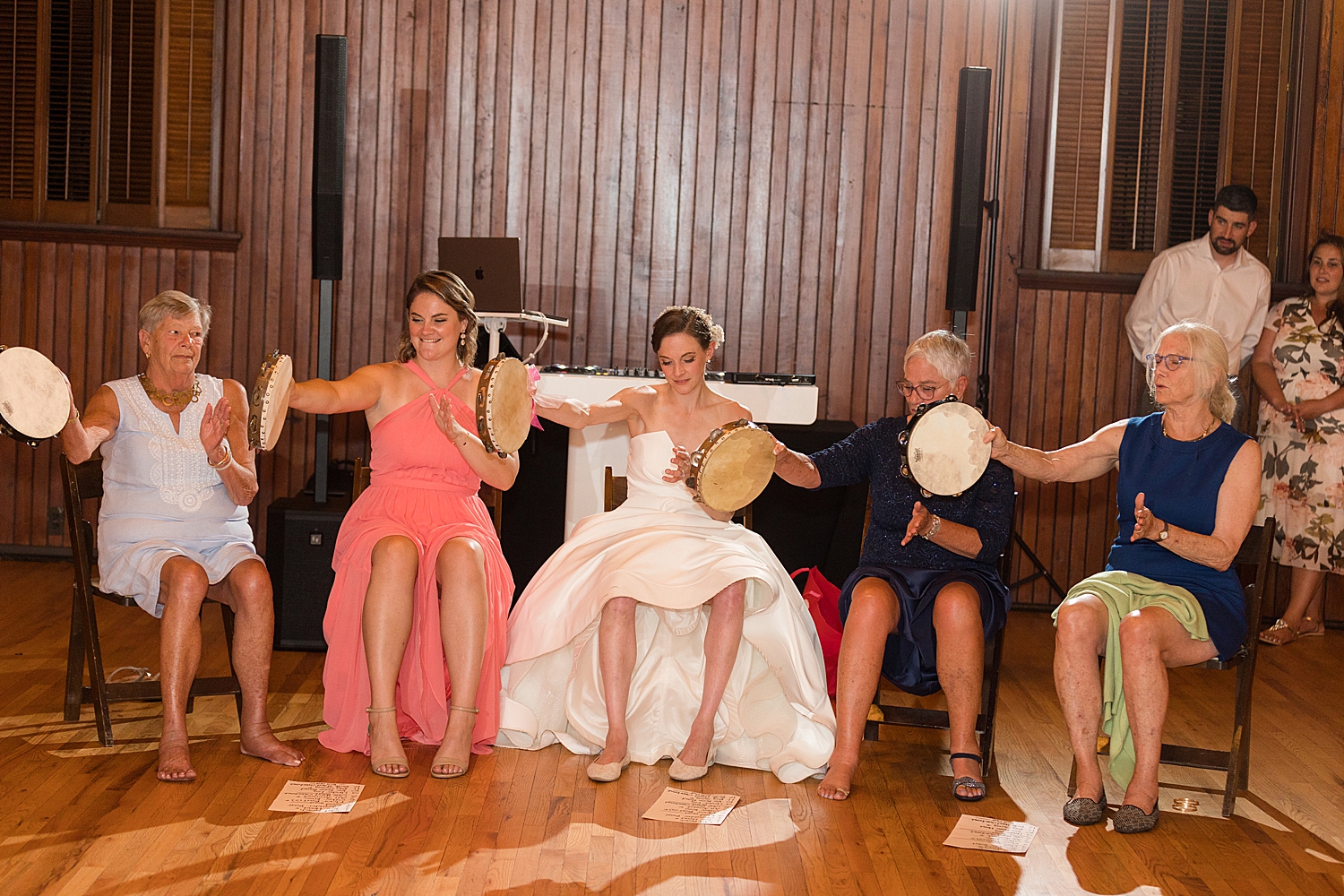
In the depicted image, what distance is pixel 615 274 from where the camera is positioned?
5559 millimetres

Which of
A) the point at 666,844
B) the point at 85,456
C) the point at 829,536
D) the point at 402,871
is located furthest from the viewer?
the point at 829,536

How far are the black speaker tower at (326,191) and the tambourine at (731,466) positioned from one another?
1.82m

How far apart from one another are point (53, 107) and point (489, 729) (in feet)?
13.2

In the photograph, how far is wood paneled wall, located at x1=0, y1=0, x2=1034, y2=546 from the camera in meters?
5.45

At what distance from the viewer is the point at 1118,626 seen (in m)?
3.03

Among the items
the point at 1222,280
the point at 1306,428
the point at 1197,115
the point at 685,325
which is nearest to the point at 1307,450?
the point at 1306,428

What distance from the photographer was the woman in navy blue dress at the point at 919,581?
3.17m

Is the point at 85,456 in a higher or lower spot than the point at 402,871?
higher

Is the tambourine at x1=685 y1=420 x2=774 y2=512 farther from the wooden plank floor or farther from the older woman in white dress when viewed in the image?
the older woman in white dress

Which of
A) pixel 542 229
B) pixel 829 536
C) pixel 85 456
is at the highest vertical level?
pixel 542 229

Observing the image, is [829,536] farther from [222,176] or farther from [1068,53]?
[222,176]

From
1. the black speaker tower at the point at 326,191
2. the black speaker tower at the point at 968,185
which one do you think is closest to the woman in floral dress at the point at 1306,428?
the black speaker tower at the point at 968,185

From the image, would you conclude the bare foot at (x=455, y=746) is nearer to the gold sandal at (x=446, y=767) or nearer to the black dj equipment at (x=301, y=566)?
the gold sandal at (x=446, y=767)

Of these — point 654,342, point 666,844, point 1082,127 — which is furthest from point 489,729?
point 1082,127
